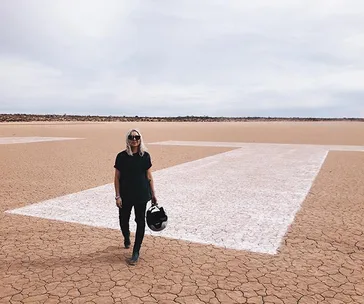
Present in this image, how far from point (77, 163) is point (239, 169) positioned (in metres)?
6.62

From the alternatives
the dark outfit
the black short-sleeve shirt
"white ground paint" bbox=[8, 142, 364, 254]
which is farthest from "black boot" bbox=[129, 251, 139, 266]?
"white ground paint" bbox=[8, 142, 364, 254]

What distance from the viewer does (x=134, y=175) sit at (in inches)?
181

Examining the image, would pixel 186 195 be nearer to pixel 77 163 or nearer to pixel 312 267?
pixel 312 267

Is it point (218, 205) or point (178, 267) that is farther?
point (218, 205)

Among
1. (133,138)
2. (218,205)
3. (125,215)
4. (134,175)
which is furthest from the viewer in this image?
(218,205)

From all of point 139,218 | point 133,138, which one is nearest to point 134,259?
point 139,218

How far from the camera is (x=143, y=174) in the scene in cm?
463

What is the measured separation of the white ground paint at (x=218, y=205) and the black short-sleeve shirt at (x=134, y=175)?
1532mm

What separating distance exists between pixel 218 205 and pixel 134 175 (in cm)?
371

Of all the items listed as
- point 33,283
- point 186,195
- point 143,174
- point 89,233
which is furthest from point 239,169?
point 33,283

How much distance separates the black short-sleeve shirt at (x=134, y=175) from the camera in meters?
4.58

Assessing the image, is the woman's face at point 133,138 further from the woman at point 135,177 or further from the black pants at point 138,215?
the black pants at point 138,215

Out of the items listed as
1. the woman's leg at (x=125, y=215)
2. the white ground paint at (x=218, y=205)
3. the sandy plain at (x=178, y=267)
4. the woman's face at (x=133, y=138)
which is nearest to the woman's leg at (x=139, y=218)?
the woman's leg at (x=125, y=215)

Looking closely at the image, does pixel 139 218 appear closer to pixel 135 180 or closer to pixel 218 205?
pixel 135 180
